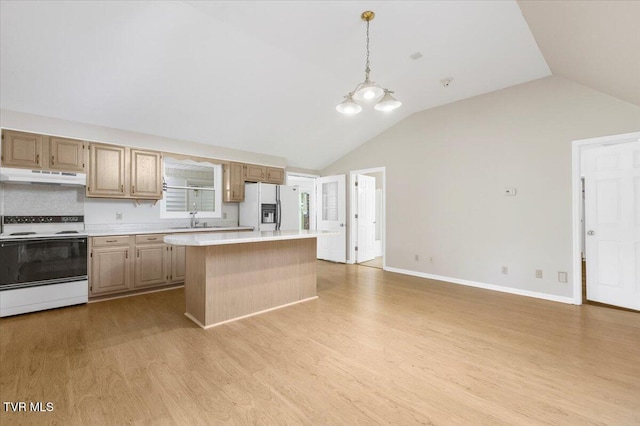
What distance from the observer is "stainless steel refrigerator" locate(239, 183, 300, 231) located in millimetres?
5332

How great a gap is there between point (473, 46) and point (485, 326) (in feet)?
11.1

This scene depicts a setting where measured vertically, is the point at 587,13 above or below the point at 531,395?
above

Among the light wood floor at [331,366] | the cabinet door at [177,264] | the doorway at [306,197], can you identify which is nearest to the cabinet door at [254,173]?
the doorway at [306,197]

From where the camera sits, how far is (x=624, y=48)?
91.1 inches

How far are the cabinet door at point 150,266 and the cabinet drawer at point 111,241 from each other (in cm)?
19

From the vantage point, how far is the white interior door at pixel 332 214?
21.3 feet

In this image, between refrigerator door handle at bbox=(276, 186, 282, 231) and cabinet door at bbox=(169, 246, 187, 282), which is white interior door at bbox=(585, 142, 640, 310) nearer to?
refrigerator door handle at bbox=(276, 186, 282, 231)

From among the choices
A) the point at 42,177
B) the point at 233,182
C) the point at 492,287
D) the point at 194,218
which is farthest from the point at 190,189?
the point at 492,287

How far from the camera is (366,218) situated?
21.9ft

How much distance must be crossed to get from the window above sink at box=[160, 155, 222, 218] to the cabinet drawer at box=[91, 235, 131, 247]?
3.02ft

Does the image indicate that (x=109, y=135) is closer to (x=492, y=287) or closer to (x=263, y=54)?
(x=263, y=54)

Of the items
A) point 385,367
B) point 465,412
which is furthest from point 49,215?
point 465,412

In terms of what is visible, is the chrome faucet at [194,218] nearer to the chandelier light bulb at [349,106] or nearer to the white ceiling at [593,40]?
the chandelier light bulb at [349,106]

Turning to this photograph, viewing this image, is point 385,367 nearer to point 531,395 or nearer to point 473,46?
point 531,395
